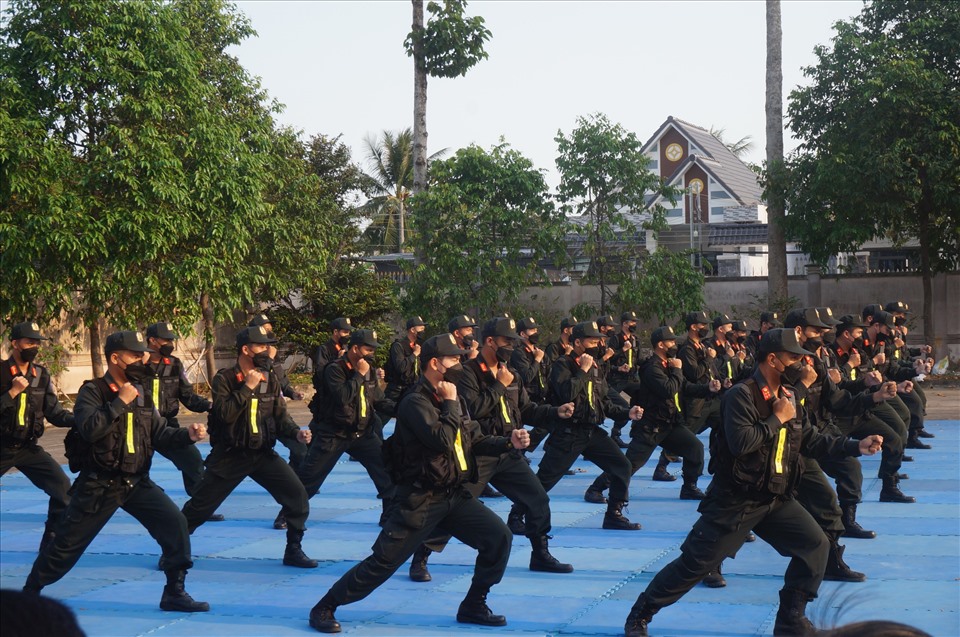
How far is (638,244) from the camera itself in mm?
25312

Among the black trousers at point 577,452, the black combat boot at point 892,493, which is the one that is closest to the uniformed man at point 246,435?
the black trousers at point 577,452

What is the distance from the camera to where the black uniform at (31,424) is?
929 cm

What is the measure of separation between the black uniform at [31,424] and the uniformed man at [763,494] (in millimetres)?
5152

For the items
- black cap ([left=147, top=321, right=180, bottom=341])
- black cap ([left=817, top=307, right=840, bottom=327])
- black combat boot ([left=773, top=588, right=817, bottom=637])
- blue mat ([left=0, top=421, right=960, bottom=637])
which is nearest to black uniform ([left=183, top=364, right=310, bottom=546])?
blue mat ([left=0, top=421, right=960, bottom=637])

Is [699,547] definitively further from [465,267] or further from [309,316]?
[309,316]

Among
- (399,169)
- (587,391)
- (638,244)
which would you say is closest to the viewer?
(587,391)

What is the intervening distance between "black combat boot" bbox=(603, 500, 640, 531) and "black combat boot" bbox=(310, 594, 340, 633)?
4.06m

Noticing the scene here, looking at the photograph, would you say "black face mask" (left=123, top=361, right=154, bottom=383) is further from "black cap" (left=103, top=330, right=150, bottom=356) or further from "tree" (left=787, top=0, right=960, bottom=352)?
"tree" (left=787, top=0, right=960, bottom=352)

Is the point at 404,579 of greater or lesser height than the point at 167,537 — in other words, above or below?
below

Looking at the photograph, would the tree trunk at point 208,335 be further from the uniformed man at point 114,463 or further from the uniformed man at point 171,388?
the uniformed man at point 114,463

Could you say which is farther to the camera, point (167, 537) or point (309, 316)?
point (309, 316)

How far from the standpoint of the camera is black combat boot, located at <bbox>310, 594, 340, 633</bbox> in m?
7.36

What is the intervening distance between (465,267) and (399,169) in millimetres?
22806

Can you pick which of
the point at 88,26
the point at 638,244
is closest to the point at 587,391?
the point at 88,26
